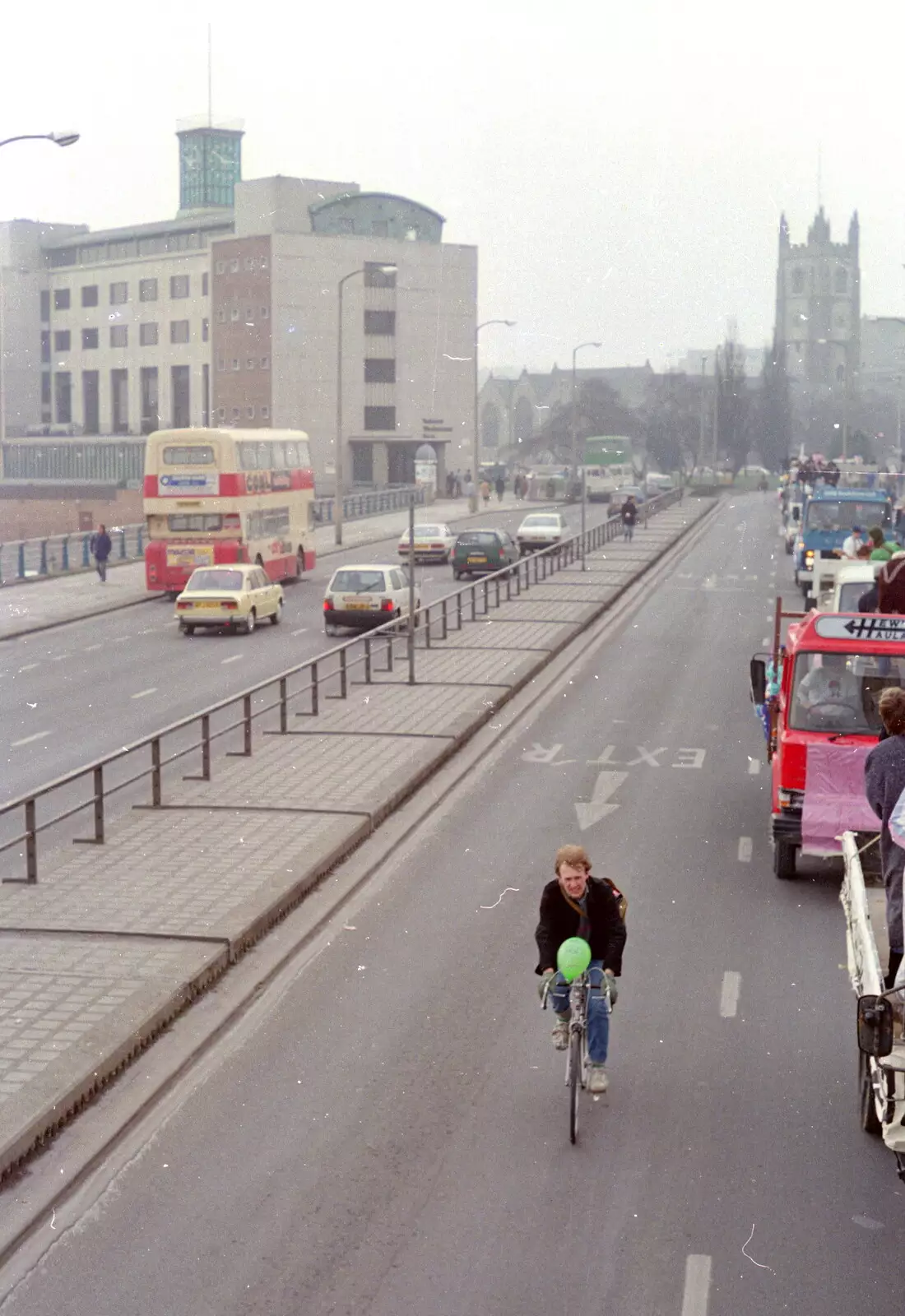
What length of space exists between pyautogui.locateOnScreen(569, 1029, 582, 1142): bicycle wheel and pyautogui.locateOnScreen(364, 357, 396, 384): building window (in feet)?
343

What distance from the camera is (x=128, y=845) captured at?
15430 millimetres

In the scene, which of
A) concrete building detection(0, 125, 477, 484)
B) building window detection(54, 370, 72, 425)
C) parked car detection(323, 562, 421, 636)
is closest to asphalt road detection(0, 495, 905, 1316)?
parked car detection(323, 562, 421, 636)

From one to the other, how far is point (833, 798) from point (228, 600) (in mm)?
24264

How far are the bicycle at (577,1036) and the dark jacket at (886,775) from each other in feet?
5.79

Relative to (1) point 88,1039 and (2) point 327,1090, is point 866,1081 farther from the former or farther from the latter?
(1) point 88,1039

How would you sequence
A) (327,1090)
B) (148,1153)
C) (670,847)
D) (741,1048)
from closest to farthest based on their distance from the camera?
(148,1153) → (327,1090) → (741,1048) → (670,847)

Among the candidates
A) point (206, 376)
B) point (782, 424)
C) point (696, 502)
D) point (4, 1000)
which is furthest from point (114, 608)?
point (782, 424)

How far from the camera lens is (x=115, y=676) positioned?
29938 mm

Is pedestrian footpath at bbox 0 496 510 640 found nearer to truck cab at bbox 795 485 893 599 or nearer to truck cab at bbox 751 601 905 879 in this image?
truck cab at bbox 795 485 893 599

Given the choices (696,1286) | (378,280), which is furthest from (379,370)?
(696,1286)

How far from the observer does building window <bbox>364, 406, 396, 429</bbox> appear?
11181 centimetres

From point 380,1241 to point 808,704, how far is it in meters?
8.13

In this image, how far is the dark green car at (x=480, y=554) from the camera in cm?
5050

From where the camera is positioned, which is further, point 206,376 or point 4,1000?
point 206,376
